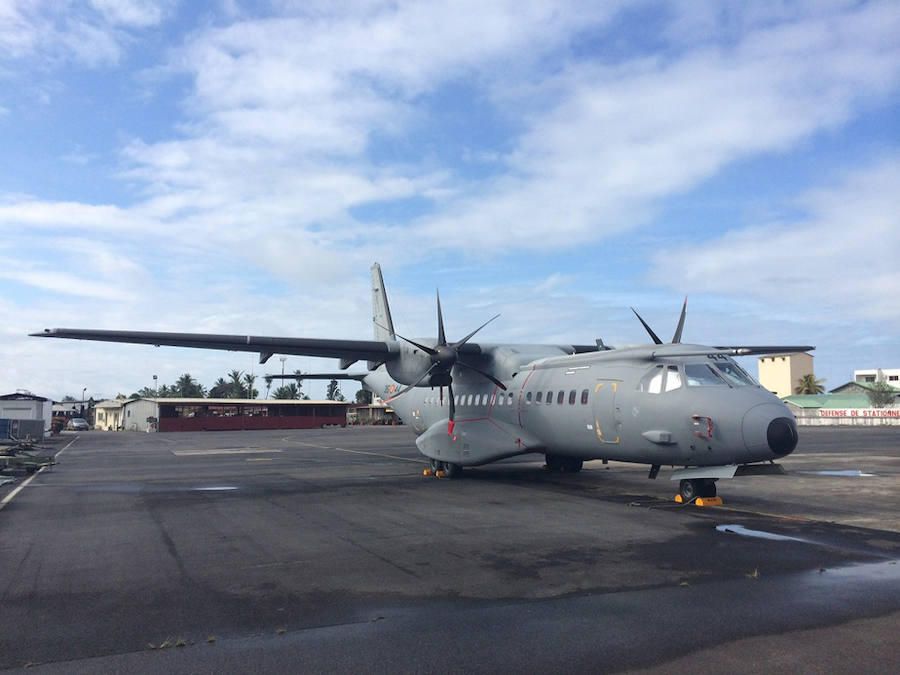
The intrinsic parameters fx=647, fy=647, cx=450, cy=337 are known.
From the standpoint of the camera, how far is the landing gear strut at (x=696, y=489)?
13.4 m

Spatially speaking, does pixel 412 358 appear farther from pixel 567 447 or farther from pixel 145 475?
pixel 145 475

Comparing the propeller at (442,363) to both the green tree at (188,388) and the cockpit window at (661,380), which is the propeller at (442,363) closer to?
the cockpit window at (661,380)

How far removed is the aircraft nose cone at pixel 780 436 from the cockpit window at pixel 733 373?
1268mm

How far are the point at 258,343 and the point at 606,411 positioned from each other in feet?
34.6

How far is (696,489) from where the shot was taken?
13.5m

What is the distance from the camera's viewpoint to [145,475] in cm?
2138

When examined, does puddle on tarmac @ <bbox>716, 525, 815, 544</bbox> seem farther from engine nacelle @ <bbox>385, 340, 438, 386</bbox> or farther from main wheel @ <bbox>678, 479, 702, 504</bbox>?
engine nacelle @ <bbox>385, 340, 438, 386</bbox>

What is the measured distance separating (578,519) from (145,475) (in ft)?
51.4

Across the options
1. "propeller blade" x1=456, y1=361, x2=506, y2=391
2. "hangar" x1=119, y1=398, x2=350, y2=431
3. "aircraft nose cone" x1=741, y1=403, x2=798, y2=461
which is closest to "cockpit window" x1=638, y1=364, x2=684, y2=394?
"aircraft nose cone" x1=741, y1=403, x2=798, y2=461

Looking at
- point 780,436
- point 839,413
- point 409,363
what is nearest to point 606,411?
point 780,436

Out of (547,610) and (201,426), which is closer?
(547,610)

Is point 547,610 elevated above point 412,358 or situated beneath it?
situated beneath

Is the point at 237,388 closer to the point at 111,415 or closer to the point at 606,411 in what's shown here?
the point at 111,415

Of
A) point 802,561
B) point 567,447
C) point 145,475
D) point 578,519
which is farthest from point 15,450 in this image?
point 802,561
